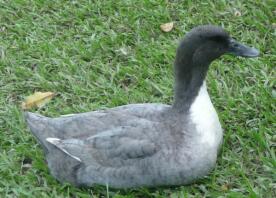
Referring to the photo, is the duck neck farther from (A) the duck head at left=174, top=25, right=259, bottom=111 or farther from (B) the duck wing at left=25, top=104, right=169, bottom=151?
(B) the duck wing at left=25, top=104, right=169, bottom=151

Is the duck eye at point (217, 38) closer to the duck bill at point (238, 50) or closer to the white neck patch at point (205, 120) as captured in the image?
the duck bill at point (238, 50)

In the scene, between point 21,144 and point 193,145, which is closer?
point 193,145

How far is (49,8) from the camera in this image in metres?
6.07

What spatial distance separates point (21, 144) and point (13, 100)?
0.65 m

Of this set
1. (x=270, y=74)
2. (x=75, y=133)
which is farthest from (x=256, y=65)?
(x=75, y=133)

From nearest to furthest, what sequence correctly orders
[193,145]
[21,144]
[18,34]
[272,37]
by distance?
[193,145]
[21,144]
[272,37]
[18,34]

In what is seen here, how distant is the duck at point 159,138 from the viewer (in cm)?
388

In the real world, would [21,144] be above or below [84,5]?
below

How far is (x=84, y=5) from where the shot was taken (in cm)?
601

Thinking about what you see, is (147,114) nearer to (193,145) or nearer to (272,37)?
(193,145)

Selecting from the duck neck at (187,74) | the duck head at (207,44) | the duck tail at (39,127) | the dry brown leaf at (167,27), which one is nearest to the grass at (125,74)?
the dry brown leaf at (167,27)

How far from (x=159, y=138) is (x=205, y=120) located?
31cm

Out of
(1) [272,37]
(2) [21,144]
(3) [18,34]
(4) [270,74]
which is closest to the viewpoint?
(2) [21,144]

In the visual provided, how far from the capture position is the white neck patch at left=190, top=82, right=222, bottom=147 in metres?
3.95
